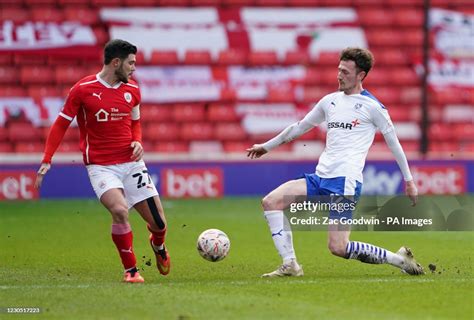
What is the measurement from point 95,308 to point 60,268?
2823mm

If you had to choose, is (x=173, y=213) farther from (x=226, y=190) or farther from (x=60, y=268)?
(x=60, y=268)

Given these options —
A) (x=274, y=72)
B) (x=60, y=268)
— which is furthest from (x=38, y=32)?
(x=60, y=268)

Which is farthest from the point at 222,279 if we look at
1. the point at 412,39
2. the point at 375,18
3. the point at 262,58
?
the point at 412,39

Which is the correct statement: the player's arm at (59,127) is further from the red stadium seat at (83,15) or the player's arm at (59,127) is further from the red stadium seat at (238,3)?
the red stadium seat at (238,3)

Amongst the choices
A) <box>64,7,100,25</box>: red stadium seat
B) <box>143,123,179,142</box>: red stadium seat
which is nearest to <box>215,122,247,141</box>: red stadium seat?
<box>143,123,179,142</box>: red stadium seat

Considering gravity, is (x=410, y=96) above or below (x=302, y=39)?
below

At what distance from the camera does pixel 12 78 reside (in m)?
21.3

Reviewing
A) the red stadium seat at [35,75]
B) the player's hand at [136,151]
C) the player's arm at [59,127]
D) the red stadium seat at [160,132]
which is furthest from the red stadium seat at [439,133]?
the player's arm at [59,127]

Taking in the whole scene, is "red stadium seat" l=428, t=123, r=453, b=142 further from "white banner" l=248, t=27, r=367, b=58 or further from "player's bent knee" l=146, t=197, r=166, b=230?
"player's bent knee" l=146, t=197, r=166, b=230

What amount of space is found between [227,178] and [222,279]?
983 cm

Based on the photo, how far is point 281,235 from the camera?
949 centimetres

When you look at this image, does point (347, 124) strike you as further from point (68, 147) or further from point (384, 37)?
point (384, 37)

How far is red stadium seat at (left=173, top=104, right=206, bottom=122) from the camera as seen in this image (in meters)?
21.6

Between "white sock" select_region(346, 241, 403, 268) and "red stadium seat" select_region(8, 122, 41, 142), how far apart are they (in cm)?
1215
